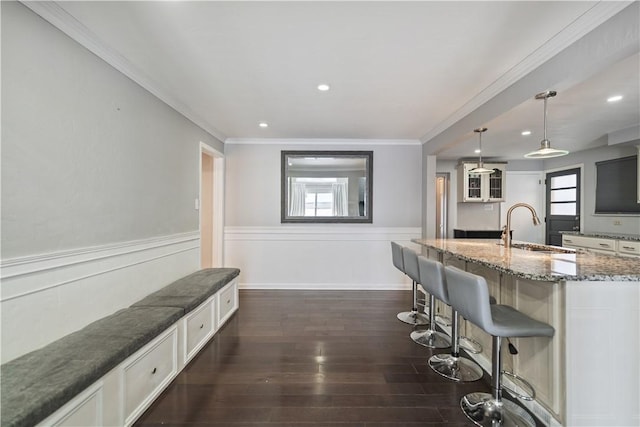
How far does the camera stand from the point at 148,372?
176 cm

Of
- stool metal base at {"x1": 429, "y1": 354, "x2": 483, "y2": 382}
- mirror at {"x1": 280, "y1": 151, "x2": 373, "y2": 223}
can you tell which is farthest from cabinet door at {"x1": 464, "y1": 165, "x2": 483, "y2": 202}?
stool metal base at {"x1": 429, "y1": 354, "x2": 483, "y2": 382}

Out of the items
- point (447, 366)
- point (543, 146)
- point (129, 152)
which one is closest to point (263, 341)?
point (447, 366)

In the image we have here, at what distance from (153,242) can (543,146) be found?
3.64 metres

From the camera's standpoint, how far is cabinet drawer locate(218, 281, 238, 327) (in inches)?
116

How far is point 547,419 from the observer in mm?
1604

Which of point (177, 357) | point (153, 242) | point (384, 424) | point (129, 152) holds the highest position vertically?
point (129, 152)

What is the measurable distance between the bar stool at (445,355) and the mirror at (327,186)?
7.26 feet

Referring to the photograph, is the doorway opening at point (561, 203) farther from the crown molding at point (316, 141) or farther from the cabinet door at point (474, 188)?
the crown molding at point (316, 141)

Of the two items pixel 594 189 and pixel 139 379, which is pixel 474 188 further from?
pixel 139 379

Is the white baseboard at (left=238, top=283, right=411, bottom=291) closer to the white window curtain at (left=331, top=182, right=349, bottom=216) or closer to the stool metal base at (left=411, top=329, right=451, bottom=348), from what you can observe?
the white window curtain at (left=331, top=182, right=349, bottom=216)

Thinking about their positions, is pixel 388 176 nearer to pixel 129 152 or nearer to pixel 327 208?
pixel 327 208

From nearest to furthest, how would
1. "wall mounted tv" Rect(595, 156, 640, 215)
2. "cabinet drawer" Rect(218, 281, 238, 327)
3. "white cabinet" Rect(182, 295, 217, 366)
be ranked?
"white cabinet" Rect(182, 295, 217, 366), "cabinet drawer" Rect(218, 281, 238, 327), "wall mounted tv" Rect(595, 156, 640, 215)

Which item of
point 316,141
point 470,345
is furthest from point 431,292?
point 316,141

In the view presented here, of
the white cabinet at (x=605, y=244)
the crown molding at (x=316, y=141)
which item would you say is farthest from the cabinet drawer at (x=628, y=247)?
the crown molding at (x=316, y=141)
